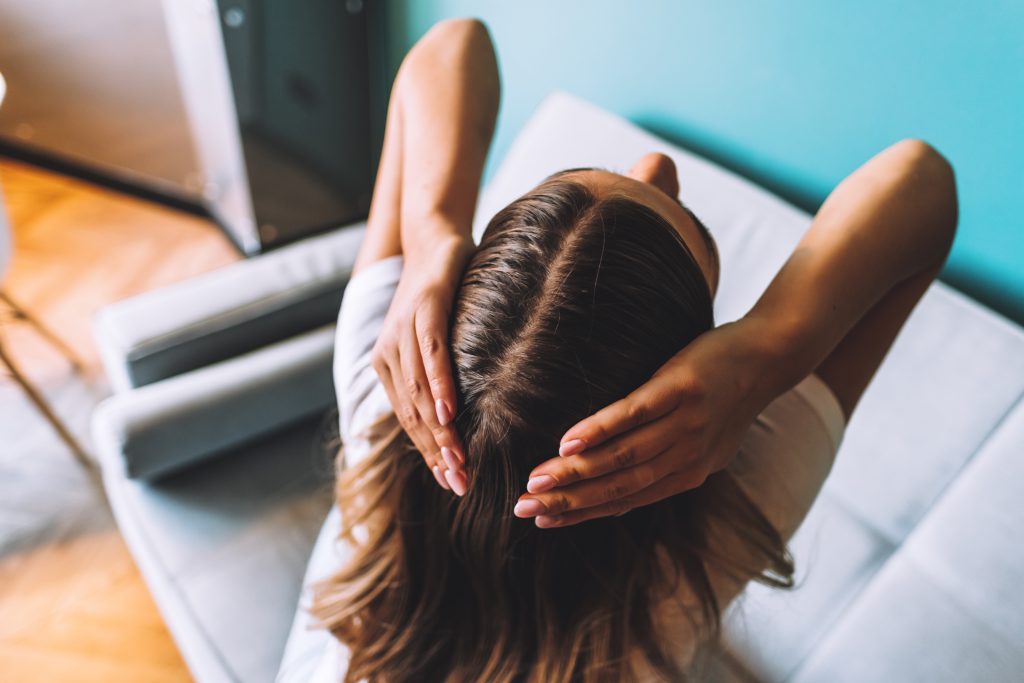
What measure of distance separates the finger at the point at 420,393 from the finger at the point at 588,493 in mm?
78

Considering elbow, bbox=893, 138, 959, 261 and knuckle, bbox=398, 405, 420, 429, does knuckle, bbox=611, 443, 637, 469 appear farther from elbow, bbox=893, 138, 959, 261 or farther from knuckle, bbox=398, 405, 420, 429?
elbow, bbox=893, 138, 959, 261

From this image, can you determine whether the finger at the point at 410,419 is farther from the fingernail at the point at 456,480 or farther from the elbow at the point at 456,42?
the elbow at the point at 456,42

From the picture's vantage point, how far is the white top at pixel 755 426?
0.71 m

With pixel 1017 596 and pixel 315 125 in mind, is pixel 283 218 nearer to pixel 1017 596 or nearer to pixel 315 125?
pixel 315 125

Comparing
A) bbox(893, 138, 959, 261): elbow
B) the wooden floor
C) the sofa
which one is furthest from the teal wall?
the wooden floor

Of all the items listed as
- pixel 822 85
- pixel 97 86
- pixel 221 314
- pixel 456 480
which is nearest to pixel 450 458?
pixel 456 480

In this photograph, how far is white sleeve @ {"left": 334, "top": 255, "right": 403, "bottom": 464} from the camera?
2.44ft

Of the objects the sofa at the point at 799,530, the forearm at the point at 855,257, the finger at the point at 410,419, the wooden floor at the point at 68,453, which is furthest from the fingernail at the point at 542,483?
the wooden floor at the point at 68,453

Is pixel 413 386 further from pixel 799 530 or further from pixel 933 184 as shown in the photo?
pixel 799 530

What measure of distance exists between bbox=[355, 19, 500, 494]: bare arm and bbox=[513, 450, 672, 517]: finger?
77 millimetres

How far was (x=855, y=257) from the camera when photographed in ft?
2.22

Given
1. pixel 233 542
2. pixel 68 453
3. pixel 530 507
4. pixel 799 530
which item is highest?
pixel 530 507

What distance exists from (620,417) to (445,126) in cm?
51

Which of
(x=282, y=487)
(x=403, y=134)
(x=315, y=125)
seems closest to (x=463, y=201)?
(x=403, y=134)
